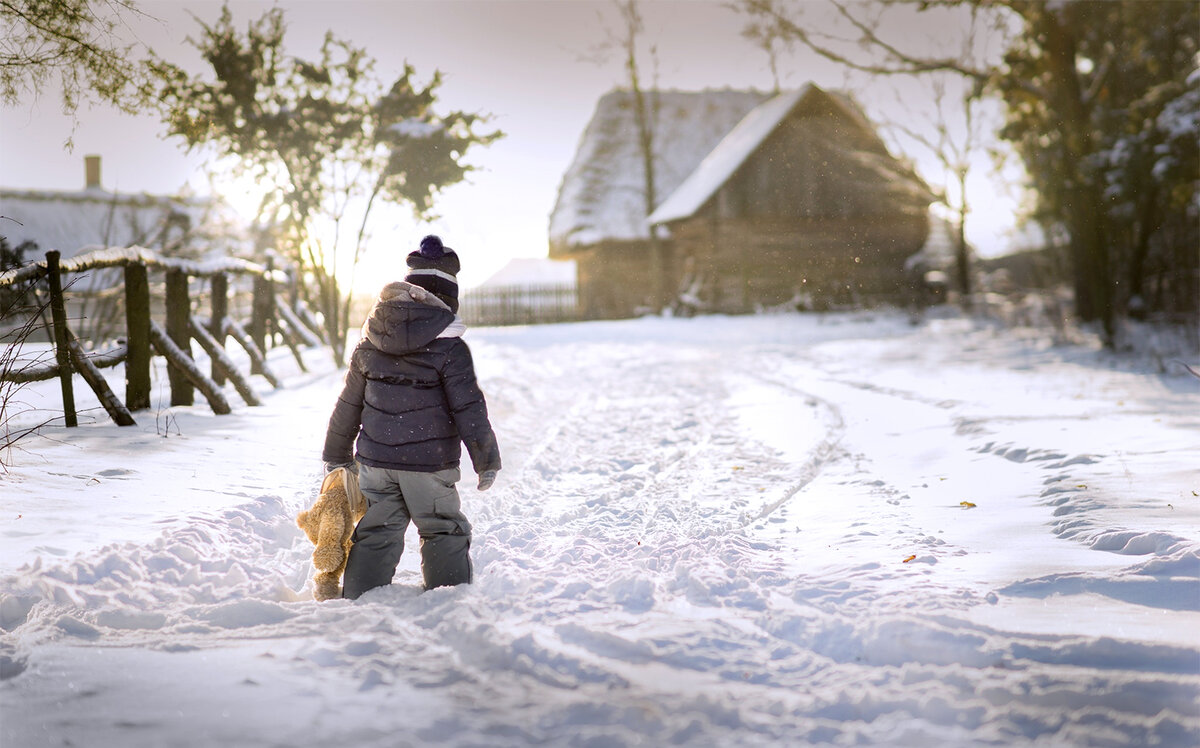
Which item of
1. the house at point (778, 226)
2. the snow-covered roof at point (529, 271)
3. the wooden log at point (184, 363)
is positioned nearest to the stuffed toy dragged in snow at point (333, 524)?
the wooden log at point (184, 363)

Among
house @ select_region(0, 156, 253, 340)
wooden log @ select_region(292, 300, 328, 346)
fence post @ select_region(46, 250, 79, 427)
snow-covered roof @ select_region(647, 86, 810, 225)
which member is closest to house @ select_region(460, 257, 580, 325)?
snow-covered roof @ select_region(647, 86, 810, 225)

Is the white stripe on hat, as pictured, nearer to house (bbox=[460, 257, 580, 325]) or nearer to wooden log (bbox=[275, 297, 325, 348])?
wooden log (bbox=[275, 297, 325, 348])

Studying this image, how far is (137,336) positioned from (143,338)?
5 cm

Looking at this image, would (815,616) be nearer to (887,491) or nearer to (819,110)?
(887,491)

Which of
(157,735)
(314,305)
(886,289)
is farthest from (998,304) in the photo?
(157,735)

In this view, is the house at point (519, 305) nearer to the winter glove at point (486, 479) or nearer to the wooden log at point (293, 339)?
the wooden log at point (293, 339)

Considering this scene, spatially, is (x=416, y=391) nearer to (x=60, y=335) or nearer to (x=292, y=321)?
(x=60, y=335)

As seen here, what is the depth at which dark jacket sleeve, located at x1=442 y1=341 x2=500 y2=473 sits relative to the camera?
3566 mm

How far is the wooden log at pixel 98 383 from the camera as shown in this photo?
5738mm

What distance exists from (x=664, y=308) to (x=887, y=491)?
73.6 feet

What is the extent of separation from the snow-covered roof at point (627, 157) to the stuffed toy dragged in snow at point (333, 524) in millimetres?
25144

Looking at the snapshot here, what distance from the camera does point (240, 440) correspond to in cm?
609

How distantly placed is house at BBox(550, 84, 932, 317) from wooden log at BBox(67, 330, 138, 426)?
19355 millimetres

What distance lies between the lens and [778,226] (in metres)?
25.0
